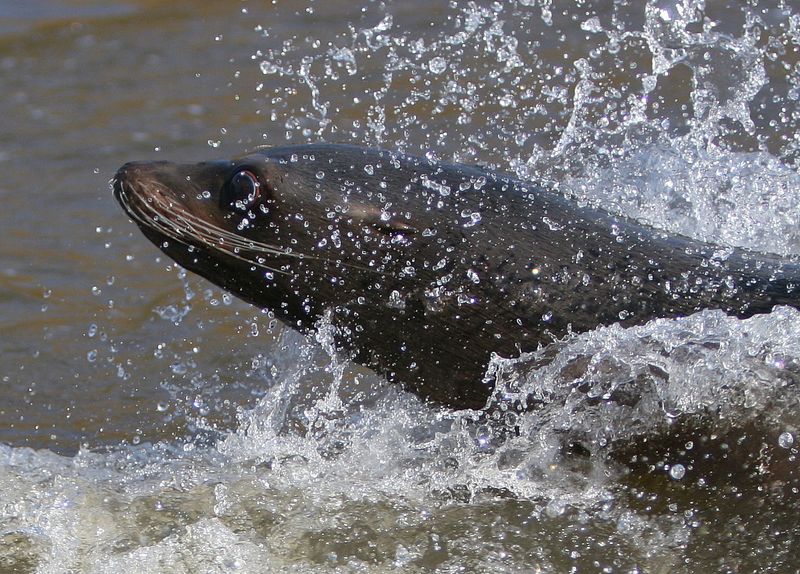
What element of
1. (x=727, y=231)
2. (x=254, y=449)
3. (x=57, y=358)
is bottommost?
(x=57, y=358)

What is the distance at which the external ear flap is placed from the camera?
13.5 ft

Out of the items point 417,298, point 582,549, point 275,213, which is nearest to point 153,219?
point 275,213

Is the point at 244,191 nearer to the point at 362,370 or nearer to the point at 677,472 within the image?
the point at 362,370

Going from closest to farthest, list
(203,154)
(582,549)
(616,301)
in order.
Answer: (582,549), (616,301), (203,154)

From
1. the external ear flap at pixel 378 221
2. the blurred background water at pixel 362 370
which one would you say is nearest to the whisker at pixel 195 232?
the external ear flap at pixel 378 221

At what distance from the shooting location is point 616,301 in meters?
4.04

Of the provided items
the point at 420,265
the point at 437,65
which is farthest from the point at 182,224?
the point at 437,65

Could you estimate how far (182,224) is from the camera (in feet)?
13.4

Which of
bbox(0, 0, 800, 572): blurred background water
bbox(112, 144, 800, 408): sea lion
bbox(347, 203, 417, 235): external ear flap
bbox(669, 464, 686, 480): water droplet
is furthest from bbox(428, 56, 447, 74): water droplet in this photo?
bbox(669, 464, 686, 480): water droplet

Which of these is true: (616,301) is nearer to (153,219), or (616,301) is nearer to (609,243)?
(609,243)

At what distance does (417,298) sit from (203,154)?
3.82 meters

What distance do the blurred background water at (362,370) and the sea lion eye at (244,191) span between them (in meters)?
0.48

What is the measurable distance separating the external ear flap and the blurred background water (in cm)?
38

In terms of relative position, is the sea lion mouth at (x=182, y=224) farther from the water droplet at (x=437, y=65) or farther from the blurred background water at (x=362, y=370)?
the water droplet at (x=437, y=65)
